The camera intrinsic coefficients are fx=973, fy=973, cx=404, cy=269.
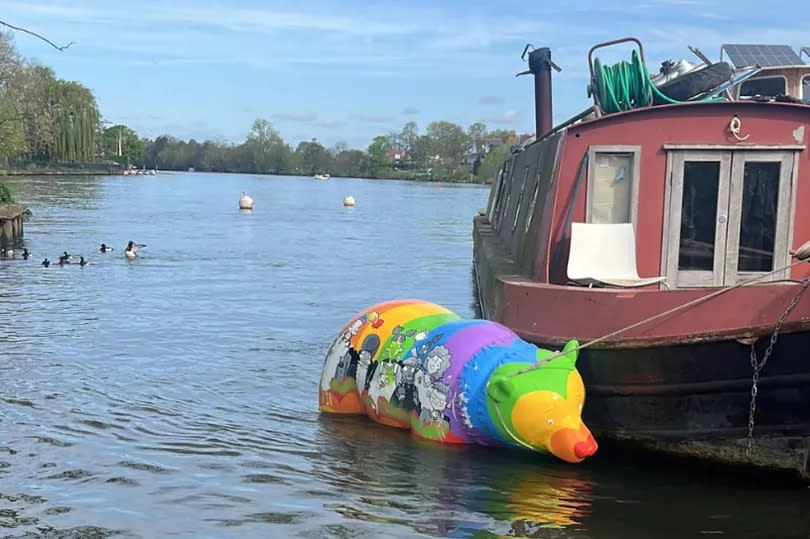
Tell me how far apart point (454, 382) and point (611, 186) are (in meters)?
2.68

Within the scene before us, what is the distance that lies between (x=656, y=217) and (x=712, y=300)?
5.68ft

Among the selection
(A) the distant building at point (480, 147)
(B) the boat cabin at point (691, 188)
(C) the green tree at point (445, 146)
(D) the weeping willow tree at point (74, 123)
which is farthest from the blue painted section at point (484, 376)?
(C) the green tree at point (445, 146)

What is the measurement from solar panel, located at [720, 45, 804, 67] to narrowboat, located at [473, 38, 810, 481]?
1.50 metres

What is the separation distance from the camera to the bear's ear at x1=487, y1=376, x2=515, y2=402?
24.3ft

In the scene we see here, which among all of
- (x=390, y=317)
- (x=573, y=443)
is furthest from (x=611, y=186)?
(x=573, y=443)

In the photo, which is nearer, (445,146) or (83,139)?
(83,139)

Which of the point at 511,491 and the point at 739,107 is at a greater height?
the point at 739,107

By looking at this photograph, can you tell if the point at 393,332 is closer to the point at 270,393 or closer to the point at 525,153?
the point at 270,393

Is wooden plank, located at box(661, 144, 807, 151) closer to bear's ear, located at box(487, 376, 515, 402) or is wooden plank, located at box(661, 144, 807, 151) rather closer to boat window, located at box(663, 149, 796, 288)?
boat window, located at box(663, 149, 796, 288)

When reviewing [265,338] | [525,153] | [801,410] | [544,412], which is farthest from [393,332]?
[525,153]

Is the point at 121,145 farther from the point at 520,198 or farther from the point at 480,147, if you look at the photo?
the point at 520,198

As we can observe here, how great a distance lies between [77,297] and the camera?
18641mm

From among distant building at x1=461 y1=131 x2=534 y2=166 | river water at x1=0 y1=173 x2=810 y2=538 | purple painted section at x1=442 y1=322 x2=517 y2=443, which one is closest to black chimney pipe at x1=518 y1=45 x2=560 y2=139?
river water at x1=0 y1=173 x2=810 y2=538

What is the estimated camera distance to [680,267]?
9.04 meters
